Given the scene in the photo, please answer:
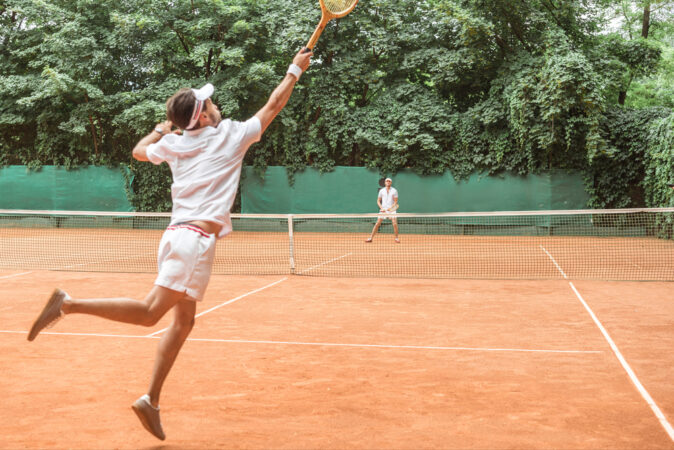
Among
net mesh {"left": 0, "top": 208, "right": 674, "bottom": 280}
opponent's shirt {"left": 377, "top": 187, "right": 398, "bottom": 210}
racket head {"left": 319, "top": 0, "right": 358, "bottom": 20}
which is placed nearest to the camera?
racket head {"left": 319, "top": 0, "right": 358, "bottom": 20}

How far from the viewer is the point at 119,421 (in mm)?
3104

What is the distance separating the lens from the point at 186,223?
2779 mm

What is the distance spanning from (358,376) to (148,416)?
1.59m

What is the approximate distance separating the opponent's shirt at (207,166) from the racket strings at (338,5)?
5.91ft

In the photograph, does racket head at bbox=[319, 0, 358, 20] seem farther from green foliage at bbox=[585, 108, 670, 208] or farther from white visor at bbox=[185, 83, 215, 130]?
green foliage at bbox=[585, 108, 670, 208]

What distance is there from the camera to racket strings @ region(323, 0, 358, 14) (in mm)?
4289

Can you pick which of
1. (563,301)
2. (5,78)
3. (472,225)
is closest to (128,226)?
(5,78)

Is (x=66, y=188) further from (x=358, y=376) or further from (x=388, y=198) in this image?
(x=358, y=376)

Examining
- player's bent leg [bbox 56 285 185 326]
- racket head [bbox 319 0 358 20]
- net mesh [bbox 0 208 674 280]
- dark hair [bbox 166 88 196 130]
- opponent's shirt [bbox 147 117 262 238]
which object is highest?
racket head [bbox 319 0 358 20]

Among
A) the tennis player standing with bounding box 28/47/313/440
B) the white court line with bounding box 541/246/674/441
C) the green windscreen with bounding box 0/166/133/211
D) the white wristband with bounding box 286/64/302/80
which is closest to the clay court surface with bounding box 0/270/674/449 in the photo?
the white court line with bounding box 541/246/674/441

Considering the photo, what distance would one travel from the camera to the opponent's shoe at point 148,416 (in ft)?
8.96

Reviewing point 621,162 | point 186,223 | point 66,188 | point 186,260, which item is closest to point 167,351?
point 186,260

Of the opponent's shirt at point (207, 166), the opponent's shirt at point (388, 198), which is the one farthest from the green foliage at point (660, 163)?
the opponent's shirt at point (207, 166)

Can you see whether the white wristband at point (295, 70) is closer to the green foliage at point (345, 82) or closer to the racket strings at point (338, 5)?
the racket strings at point (338, 5)
